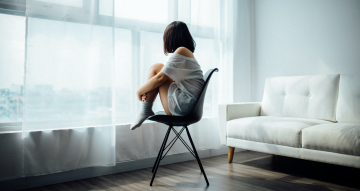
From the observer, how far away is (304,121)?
213 centimetres

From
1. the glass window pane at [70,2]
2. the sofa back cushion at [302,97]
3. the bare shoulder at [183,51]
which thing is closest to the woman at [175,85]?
the bare shoulder at [183,51]

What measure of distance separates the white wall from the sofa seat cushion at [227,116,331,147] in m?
0.82

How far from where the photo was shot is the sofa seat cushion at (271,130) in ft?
6.54

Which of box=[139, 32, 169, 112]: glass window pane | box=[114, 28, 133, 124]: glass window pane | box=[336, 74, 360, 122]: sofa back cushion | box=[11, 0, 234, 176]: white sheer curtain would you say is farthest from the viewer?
box=[139, 32, 169, 112]: glass window pane

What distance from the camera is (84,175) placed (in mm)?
2104

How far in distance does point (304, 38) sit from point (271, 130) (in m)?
1.33

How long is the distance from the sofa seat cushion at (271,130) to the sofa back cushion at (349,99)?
0.69 ft

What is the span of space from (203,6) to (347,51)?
1484 millimetres

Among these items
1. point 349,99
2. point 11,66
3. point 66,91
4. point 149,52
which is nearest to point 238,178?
point 349,99

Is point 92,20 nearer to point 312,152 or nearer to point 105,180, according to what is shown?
point 105,180

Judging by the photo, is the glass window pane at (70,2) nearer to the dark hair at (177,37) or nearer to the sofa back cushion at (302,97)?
the dark hair at (177,37)

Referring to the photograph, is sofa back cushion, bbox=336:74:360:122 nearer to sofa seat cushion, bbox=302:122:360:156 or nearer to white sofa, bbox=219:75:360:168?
white sofa, bbox=219:75:360:168

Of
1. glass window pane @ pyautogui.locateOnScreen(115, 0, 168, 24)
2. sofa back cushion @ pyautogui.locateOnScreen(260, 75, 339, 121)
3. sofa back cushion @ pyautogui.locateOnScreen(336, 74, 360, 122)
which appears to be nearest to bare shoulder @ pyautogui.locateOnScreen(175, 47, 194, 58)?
glass window pane @ pyautogui.locateOnScreen(115, 0, 168, 24)

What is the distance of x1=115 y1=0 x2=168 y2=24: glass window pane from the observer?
90.9 inches
